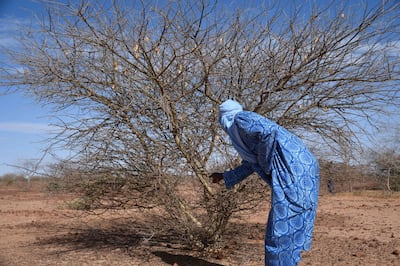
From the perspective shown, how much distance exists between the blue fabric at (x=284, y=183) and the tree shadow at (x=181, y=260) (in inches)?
89.5

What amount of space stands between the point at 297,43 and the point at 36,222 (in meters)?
6.92

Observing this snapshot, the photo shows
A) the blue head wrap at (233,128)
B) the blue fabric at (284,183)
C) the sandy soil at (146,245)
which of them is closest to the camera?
the blue fabric at (284,183)

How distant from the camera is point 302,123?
18.7ft

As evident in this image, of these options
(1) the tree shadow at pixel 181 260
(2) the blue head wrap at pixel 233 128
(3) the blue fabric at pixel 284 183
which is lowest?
(1) the tree shadow at pixel 181 260

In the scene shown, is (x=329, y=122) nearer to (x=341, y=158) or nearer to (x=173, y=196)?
(x=341, y=158)

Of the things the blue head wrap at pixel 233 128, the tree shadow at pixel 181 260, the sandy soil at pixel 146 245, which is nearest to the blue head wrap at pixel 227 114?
the blue head wrap at pixel 233 128

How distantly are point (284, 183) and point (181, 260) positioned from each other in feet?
8.91

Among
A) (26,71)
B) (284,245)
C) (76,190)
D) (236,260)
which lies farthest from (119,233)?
(284,245)

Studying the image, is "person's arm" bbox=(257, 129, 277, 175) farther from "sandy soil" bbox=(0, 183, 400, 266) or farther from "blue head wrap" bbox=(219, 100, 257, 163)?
"sandy soil" bbox=(0, 183, 400, 266)

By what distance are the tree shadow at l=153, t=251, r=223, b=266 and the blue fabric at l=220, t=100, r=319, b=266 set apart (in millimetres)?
2273

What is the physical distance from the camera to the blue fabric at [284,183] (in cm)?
318

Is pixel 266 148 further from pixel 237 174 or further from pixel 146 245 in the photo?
pixel 146 245

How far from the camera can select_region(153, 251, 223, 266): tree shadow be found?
214 inches

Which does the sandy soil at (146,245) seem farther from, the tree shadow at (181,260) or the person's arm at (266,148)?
the person's arm at (266,148)
